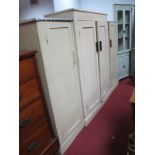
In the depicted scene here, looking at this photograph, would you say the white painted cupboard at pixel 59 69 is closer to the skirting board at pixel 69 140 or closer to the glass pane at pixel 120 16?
the skirting board at pixel 69 140

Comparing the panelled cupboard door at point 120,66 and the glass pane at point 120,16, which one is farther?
the panelled cupboard door at point 120,66

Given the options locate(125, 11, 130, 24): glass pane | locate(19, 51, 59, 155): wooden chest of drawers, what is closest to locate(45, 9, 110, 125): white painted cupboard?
locate(19, 51, 59, 155): wooden chest of drawers

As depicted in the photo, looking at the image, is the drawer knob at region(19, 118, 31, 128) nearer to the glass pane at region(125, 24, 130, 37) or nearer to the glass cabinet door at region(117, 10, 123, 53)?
the glass cabinet door at region(117, 10, 123, 53)

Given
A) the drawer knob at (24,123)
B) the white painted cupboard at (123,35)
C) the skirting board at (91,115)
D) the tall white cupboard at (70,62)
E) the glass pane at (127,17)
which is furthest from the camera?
the glass pane at (127,17)

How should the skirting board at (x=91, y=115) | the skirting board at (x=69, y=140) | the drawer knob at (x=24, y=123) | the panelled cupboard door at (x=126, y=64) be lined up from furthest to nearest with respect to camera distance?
the panelled cupboard door at (x=126, y=64)
the skirting board at (x=91, y=115)
the skirting board at (x=69, y=140)
the drawer knob at (x=24, y=123)

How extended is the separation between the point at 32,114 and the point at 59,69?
56 centimetres

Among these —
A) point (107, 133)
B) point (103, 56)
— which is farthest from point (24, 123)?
point (103, 56)

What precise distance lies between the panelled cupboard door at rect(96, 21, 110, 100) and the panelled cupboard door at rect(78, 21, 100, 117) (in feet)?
0.61

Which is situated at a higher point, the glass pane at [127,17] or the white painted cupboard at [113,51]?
the glass pane at [127,17]

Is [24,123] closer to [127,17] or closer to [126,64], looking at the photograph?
[126,64]

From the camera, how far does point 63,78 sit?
5.61 feet

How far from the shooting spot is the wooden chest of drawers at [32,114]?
4.00 feet

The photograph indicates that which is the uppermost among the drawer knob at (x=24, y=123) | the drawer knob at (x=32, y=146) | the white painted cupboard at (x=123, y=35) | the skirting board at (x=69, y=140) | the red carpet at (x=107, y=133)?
the white painted cupboard at (x=123, y=35)

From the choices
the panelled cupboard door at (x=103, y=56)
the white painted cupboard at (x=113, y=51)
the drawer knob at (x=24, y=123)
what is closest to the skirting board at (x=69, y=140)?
the drawer knob at (x=24, y=123)
